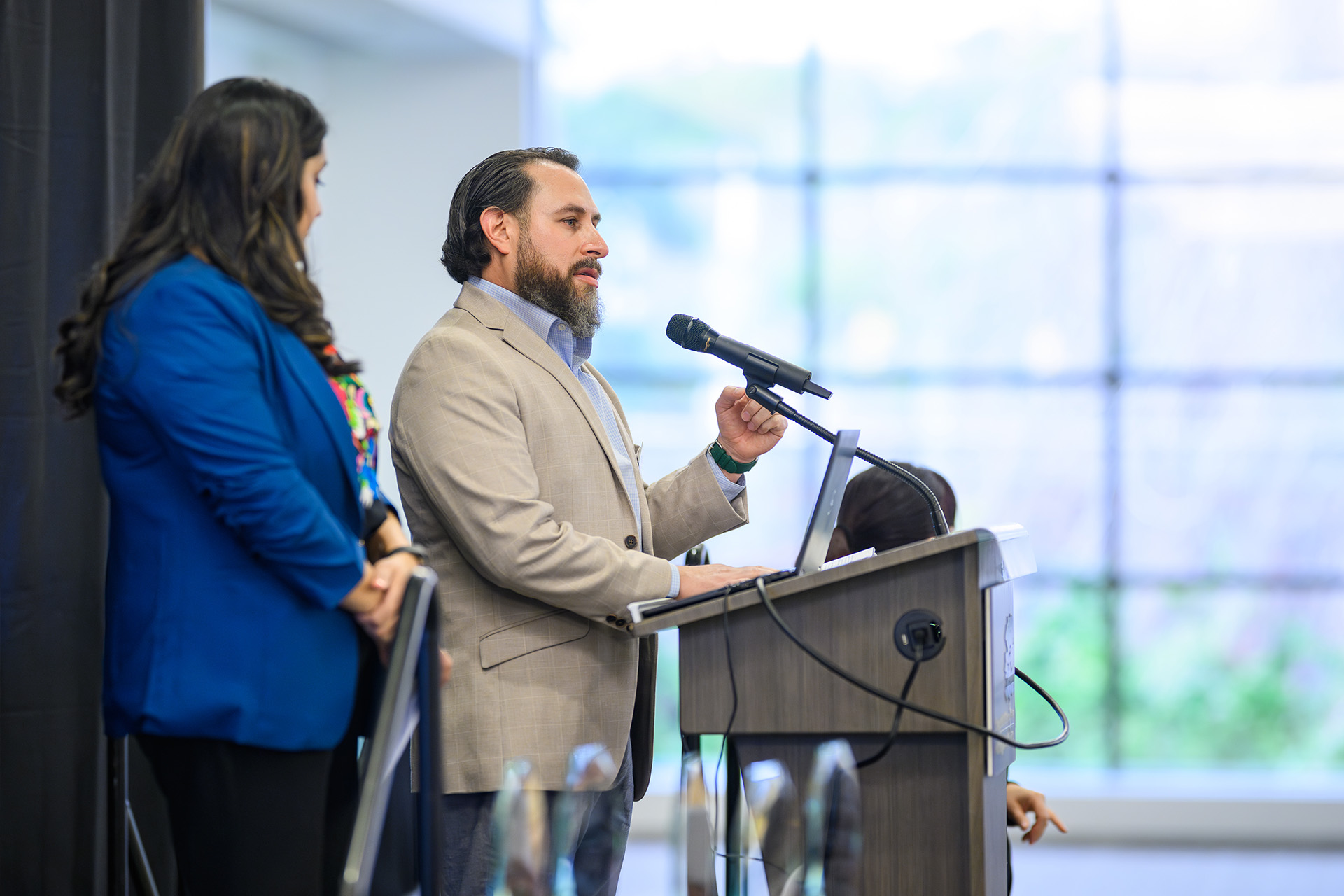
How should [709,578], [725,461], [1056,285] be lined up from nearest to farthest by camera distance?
[709,578] < [725,461] < [1056,285]

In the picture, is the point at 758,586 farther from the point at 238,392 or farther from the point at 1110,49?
the point at 1110,49

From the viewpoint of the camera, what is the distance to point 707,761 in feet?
11.7

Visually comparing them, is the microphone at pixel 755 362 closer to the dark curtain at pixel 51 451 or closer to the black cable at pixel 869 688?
the black cable at pixel 869 688

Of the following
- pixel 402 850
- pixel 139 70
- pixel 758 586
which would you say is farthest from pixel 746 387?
pixel 139 70

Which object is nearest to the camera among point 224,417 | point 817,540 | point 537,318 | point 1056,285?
point 224,417

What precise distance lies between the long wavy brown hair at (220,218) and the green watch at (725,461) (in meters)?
1.00

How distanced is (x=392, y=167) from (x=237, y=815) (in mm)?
3585

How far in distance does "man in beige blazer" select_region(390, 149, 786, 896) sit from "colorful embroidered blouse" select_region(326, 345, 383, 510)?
1.16 ft

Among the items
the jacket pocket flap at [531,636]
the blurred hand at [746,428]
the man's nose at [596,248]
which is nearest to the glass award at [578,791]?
the jacket pocket flap at [531,636]

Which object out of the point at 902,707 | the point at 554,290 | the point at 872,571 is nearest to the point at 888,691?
the point at 902,707

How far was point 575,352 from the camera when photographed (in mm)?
2236

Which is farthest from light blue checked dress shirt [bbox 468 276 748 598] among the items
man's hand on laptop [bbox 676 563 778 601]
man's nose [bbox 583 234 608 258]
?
man's hand on laptop [bbox 676 563 778 601]

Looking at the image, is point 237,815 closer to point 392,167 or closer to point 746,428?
point 746,428

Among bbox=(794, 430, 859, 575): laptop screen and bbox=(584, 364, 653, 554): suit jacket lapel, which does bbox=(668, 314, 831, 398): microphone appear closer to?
bbox=(794, 430, 859, 575): laptop screen
